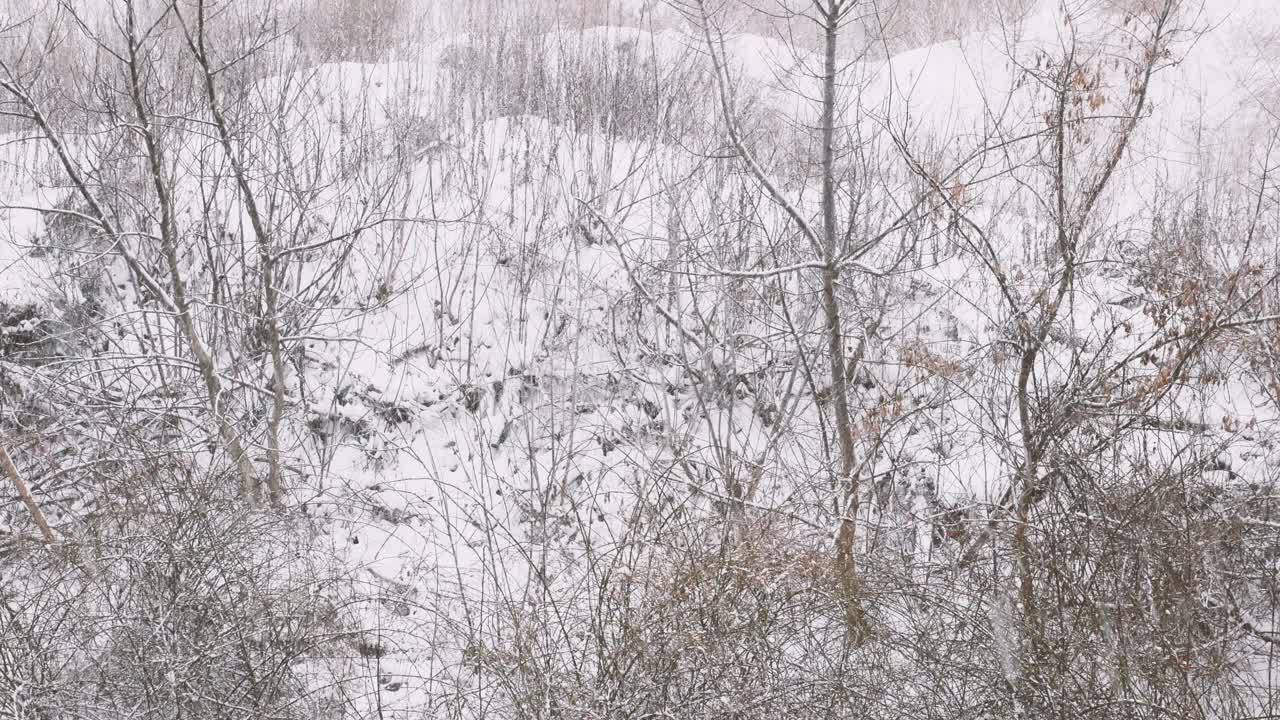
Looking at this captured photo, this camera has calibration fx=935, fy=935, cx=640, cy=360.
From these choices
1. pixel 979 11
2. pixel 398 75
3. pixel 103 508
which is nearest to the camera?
pixel 103 508

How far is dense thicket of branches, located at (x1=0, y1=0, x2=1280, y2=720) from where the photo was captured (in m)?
3.73

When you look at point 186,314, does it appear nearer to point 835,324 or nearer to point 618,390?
point 618,390

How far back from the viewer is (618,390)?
20.4ft

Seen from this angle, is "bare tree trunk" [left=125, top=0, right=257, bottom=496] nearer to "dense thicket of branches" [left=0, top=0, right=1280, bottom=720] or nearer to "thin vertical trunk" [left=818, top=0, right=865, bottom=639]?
"dense thicket of branches" [left=0, top=0, right=1280, bottom=720]

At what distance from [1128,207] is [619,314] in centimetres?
485

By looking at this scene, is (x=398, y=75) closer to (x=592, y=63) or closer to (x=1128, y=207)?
(x=592, y=63)

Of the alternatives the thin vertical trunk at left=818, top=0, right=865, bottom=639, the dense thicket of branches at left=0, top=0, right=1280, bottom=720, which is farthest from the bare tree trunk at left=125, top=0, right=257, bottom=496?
→ the thin vertical trunk at left=818, top=0, right=865, bottom=639

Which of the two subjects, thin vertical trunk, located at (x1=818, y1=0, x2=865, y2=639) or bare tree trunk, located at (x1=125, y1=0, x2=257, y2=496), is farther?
bare tree trunk, located at (x1=125, y1=0, x2=257, y2=496)

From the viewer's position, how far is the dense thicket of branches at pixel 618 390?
3732 mm

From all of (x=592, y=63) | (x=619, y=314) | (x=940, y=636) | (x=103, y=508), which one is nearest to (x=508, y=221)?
(x=619, y=314)

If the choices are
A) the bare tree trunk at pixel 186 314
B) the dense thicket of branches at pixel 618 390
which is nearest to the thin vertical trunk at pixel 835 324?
the dense thicket of branches at pixel 618 390

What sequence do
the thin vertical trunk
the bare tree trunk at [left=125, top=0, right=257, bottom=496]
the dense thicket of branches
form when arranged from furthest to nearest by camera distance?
the bare tree trunk at [left=125, top=0, right=257, bottom=496]
the thin vertical trunk
the dense thicket of branches

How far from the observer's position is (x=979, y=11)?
1102 centimetres

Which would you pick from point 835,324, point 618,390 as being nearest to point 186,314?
point 618,390
